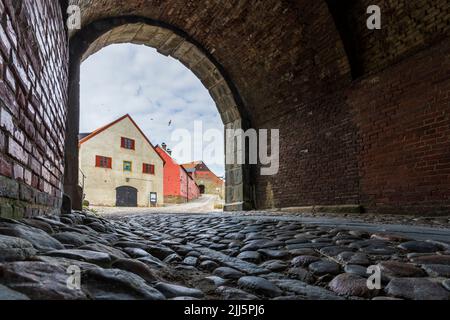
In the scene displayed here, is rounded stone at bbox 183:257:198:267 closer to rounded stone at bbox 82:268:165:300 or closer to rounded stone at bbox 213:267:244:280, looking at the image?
rounded stone at bbox 213:267:244:280

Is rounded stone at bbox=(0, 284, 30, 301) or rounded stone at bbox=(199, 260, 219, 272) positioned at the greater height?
rounded stone at bbox=(0, 284, 30, 301)

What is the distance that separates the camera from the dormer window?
24327 mm

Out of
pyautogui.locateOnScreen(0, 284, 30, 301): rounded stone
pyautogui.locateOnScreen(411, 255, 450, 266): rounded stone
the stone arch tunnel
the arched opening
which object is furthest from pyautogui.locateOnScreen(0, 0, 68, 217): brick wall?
the arched opening

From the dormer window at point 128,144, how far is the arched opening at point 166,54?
632 inches

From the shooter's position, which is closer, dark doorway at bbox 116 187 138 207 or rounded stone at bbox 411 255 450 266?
rounded stone at bbox 411 255 450 266

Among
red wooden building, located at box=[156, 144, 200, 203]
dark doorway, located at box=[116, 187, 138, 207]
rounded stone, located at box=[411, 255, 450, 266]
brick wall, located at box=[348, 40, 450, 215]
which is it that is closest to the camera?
rounded stone, located at box=[411, 255, 450, 266]

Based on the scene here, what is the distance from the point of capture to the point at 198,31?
26.9 ft

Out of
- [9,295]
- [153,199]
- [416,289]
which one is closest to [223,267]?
[416,289]

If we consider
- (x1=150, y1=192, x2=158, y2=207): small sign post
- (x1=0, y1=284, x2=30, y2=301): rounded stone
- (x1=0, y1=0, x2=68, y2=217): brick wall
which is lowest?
(x1=150, y1=192, x2=158, y2=207): small sign post

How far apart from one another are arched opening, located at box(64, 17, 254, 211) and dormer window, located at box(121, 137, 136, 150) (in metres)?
16.1

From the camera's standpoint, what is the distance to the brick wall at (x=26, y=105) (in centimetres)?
167

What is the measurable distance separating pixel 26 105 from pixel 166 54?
7456mm

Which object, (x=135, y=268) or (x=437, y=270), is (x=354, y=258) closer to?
(x=437, y=270)

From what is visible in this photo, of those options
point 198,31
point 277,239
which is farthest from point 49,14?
point 198,31
